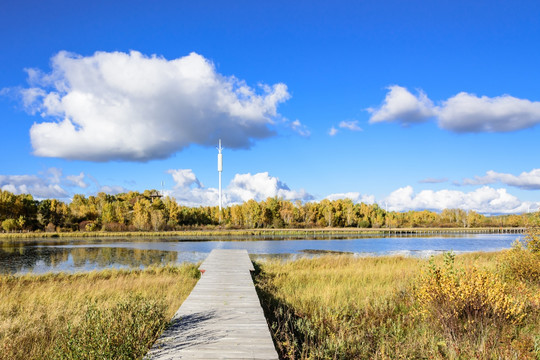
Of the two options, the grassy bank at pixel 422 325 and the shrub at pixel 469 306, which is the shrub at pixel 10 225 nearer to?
the grassy bank at pixel 422 325

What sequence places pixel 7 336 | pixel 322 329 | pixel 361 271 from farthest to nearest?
pixel 361 271 < pixel 322 329 < pixel 7 336

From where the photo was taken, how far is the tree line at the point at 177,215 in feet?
251

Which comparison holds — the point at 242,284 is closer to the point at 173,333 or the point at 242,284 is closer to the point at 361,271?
the point at 173,333

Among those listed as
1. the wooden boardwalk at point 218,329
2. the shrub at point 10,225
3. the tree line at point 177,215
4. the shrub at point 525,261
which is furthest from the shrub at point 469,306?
the shrub at point 10,225

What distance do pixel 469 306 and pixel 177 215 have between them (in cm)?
8918

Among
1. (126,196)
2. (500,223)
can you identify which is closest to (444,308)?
(126,196)

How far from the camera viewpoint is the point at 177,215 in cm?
9206

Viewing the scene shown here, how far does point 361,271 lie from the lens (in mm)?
17500

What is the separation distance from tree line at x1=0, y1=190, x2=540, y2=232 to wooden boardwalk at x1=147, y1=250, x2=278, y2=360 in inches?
2827

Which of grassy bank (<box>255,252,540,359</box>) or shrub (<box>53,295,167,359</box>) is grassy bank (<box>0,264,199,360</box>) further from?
grassy bank (<box>255,252,540,359</box>)

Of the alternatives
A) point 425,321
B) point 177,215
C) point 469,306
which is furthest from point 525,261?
point 177,215

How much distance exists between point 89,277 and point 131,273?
2056 millimetres

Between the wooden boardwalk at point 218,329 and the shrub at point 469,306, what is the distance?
378cm

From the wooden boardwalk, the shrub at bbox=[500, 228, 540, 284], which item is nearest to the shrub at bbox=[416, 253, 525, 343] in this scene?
the wooden boardwalk
